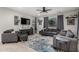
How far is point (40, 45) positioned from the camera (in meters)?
2.34

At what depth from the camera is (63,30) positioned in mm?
2250

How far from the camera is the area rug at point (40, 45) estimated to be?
7.35 ft

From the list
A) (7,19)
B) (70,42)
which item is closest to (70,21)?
(70,42)

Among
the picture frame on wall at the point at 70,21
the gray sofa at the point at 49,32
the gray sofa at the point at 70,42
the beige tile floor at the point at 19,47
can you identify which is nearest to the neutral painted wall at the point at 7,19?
the beige tile floor at the point at 19,47

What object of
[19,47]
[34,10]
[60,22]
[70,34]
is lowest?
[19,47]

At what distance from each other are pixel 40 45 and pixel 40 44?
27 millimetres

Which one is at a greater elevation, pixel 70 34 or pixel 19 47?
pixel 70 34

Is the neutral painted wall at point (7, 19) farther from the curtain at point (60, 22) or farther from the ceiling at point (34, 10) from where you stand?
the curtain at point (60, 22)

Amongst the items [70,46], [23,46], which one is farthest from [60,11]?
[23,46]

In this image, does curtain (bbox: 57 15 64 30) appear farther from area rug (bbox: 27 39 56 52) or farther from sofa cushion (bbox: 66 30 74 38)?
area rug (bbox: 27 39 56 52)

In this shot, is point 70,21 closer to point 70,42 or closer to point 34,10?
point 70,42
